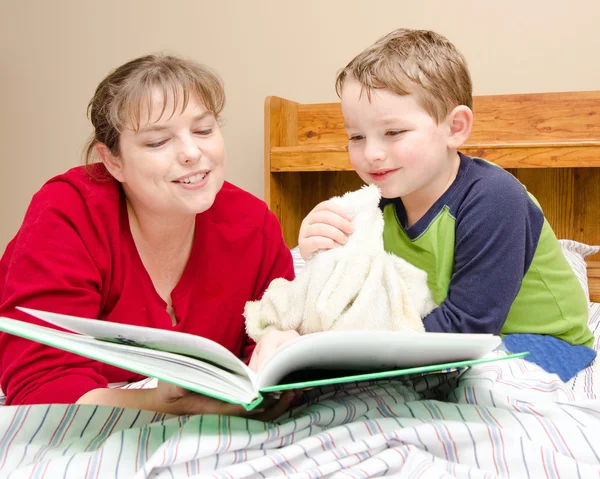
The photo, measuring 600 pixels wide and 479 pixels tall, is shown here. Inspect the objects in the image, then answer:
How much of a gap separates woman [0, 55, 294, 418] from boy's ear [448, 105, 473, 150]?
14.6 inches

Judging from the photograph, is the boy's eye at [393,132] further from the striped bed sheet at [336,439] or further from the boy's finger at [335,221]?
the striped bed sheet at [336,439]

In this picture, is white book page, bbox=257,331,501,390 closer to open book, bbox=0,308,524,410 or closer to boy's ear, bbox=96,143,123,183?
open book, bbox=0,308,524,410

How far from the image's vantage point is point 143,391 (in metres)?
0.82

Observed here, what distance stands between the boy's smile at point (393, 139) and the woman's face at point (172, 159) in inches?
9.0

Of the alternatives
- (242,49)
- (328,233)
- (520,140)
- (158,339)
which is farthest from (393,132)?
(242,49)

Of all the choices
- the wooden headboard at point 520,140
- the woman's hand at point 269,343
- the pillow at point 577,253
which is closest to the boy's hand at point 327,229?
the woman's hand at point 269,343

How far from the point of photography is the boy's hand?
0.88 m

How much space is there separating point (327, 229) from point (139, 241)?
1.21 ft

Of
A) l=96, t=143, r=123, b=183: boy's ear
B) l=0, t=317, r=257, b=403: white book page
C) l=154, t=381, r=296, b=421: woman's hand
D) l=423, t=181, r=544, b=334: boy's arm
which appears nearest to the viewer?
l=0, t=317, r=257, b=403: white book page

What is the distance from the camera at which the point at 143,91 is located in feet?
3.33

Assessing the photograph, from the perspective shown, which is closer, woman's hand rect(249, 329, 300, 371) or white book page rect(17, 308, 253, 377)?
white book page rect(17, 308, 253, 377)

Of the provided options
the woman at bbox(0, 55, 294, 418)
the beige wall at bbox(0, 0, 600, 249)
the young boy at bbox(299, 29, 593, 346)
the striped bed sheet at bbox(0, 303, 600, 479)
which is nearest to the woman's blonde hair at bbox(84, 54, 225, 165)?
the woman at bbox(0, 55, 294, 418)

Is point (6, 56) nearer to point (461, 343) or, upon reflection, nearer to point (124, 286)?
point (124, 286)

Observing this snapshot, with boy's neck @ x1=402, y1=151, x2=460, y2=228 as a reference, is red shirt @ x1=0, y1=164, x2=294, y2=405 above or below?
below
